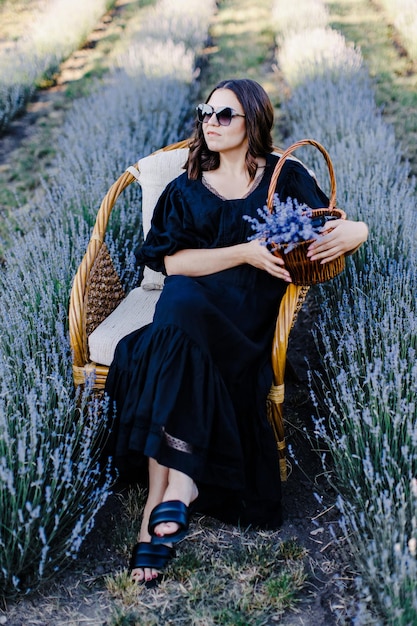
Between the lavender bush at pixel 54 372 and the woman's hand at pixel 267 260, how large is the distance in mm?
743

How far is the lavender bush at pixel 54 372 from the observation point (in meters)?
1.92

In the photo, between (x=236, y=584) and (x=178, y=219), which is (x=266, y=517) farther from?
(x=178, y=219)

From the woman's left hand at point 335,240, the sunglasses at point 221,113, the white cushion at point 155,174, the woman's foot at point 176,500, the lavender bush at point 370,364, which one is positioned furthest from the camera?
the white cushion at point 155,174

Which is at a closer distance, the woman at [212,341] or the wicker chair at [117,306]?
the woman at [212,341]

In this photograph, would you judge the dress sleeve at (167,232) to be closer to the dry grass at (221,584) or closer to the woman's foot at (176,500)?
the woman's foot at (176,500)

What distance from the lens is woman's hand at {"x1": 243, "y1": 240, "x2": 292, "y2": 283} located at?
2.20 meters

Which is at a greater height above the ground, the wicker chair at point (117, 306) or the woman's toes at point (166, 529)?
the wicker chair at point (117, 306)

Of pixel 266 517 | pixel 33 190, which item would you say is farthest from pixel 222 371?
pixel 33 190

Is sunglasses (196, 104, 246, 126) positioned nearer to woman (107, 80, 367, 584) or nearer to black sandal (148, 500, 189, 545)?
woman (107, 80, 367, 584)

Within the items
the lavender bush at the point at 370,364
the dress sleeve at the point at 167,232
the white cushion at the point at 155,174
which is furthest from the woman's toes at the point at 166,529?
the white cushion at the point at 155,174

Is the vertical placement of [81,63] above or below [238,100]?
below

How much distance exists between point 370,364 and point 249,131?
3.36 feet

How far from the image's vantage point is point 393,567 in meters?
1.75

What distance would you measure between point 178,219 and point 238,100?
0.51 meters
